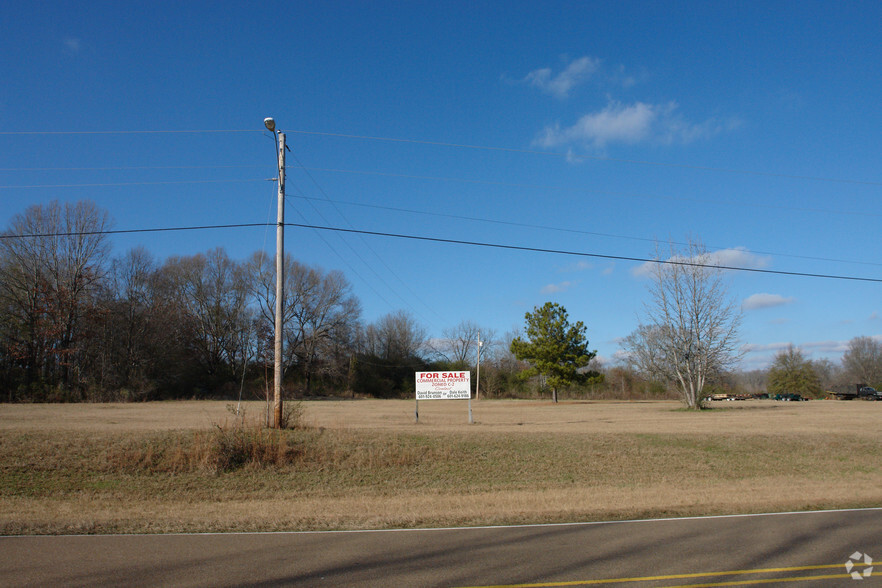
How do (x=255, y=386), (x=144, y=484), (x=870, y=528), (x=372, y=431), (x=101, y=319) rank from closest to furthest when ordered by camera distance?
(x=870, y=528)
(x=144, y=484)
(x=372, y=431)
(x=101, y=319)
(x=255, y=386)

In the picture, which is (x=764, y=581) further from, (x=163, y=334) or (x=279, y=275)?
(x=163, y=334)

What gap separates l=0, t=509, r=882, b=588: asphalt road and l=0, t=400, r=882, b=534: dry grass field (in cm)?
121

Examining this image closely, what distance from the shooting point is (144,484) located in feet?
43.0

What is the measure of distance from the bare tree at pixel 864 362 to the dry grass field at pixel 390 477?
111423mm

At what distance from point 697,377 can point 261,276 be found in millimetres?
47953

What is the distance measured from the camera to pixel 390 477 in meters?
14.6

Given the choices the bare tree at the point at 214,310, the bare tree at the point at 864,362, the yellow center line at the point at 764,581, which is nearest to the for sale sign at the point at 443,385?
the yellow center line at the point at 764,581

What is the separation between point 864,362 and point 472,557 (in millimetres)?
134391

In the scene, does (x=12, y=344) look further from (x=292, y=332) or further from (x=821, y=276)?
(x=821, y=276)

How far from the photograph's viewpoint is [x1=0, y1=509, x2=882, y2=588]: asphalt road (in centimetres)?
600

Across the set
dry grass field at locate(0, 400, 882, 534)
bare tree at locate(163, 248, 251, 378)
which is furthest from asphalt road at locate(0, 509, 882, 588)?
bare tree at locate(163, 248, 251, 378)

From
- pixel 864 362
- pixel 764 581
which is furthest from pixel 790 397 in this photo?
pixel 764 581

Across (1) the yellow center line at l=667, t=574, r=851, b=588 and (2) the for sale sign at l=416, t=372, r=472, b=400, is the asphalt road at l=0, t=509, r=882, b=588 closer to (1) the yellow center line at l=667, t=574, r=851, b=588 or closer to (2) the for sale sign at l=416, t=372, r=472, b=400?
(1) the yellow center line at l=667, t=574, r=851, b=588

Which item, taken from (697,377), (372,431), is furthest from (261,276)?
(372,431)
